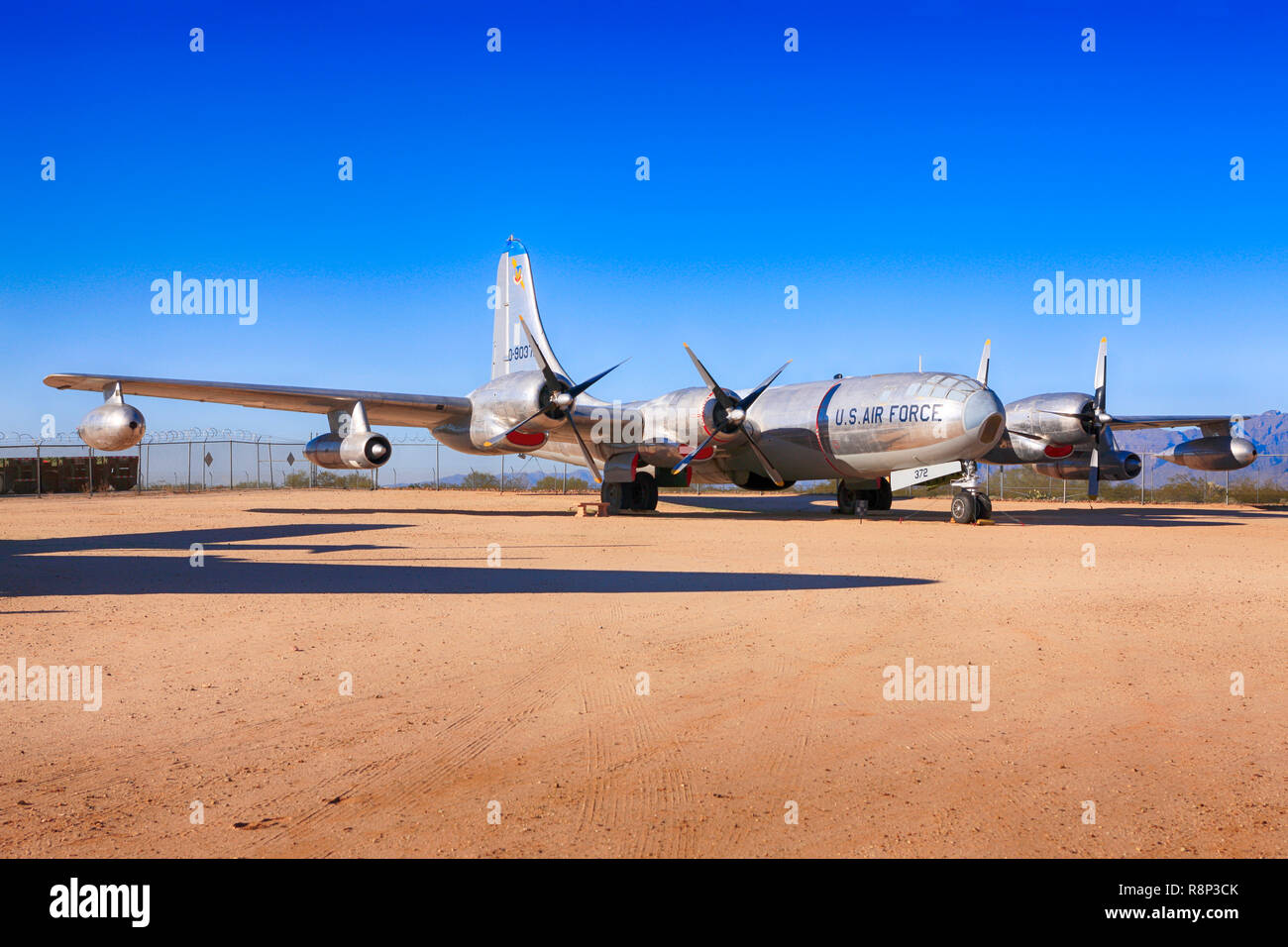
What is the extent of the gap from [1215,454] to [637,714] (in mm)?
30629

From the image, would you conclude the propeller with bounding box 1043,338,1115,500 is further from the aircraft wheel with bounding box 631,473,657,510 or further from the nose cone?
the aircraft wheel with bounding box 631,473,657,510

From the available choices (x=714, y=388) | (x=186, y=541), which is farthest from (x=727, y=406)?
(x=186, y=541)

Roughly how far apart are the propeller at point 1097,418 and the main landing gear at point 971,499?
633cm

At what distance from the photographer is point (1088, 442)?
25.9m

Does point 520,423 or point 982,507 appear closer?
point 982,507

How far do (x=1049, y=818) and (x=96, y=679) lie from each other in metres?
5.75

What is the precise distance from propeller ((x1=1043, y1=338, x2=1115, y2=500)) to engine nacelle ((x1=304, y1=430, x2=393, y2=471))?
63.2 ft

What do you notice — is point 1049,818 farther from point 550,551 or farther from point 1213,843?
point 550,551

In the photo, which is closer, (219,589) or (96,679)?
(96,679)

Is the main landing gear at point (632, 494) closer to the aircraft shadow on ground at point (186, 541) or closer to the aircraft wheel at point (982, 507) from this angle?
the aircraft shadow on ground at point (186, 541)

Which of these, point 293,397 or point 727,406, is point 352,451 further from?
point 727,406

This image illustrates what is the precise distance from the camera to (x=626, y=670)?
20.4 ft
